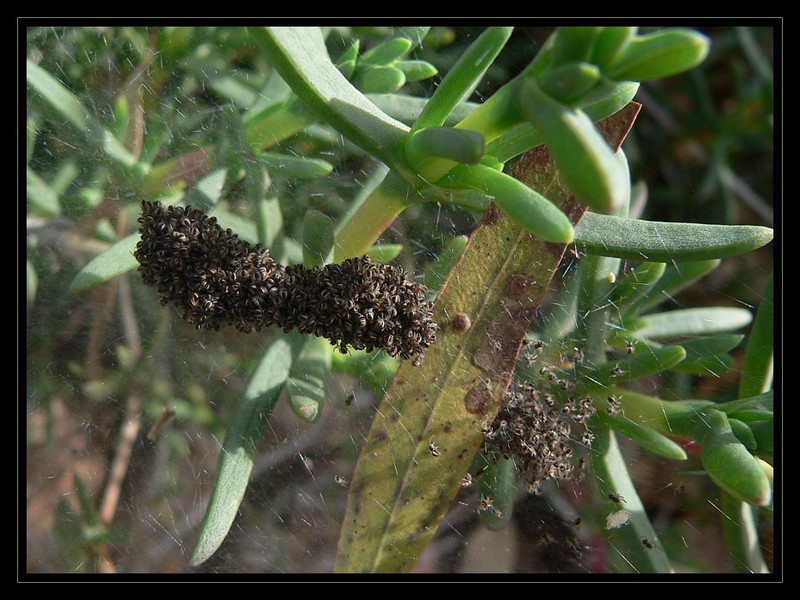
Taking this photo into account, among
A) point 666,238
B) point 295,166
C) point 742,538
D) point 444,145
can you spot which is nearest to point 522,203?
point 444,145

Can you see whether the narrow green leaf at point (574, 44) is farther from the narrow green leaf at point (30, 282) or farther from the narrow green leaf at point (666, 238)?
the narrow green leaf at point (30, 282)

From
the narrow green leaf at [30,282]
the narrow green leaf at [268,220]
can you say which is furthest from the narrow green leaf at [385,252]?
the narrow green leaf at [30,282]

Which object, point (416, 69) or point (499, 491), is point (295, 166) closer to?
point (416, 69)

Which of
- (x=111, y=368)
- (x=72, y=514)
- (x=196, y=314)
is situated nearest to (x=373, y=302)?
(x=196, y=314)
